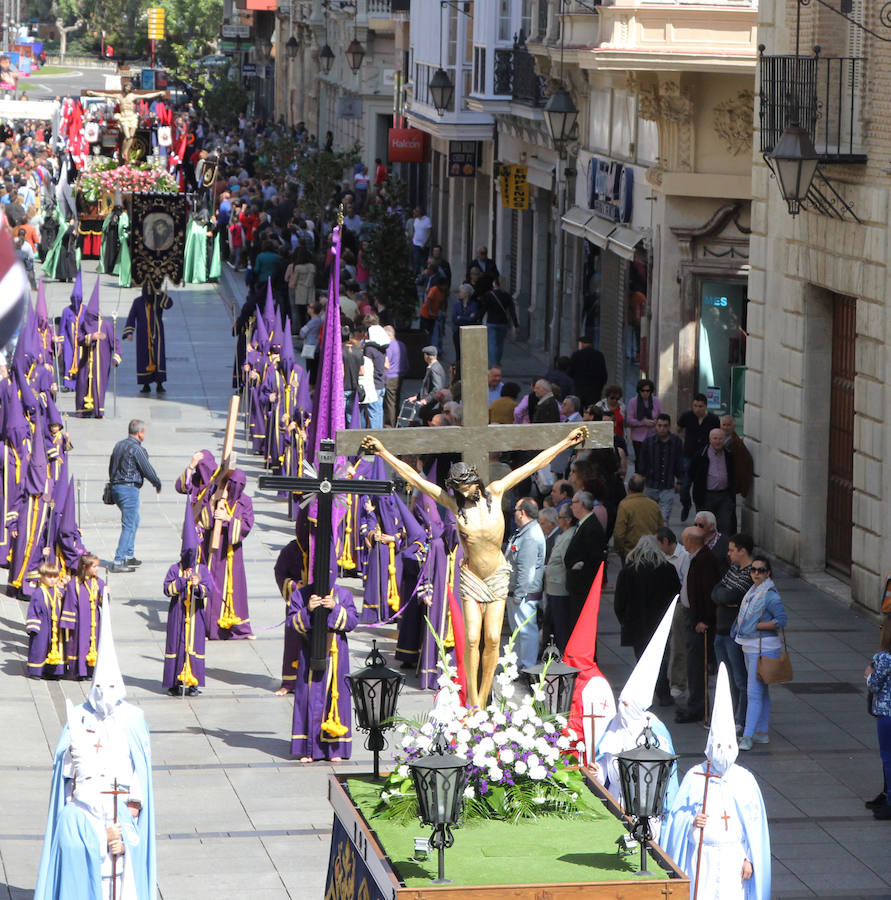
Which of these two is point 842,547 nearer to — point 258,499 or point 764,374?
point 764,374

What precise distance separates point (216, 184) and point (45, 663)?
3576cm

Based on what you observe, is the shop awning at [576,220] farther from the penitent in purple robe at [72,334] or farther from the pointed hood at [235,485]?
the pointed hood at [235,485]

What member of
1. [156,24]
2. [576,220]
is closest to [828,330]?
[576,220]

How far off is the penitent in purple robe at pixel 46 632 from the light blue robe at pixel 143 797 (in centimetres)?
562

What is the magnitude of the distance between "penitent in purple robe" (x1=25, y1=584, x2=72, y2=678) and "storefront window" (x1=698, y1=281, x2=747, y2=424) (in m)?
11.8

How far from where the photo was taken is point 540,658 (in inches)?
677

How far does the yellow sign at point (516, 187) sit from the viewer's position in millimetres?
36000

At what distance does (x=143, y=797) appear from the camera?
10.9m

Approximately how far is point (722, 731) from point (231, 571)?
8.87m

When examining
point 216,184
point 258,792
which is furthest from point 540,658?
point 216,184

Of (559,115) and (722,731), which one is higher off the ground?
(559,115)

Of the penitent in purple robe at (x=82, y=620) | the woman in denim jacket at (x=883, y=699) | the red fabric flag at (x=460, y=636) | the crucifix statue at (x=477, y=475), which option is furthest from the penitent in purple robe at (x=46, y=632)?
the red fabric flag at (x=460, y=636)

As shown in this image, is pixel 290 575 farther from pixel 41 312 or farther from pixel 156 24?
pixel 156 24

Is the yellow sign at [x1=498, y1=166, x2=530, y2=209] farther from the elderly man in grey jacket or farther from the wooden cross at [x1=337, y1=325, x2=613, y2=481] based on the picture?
the wooden cross at [x1=337, y1=325, x2=613, y2=481]
